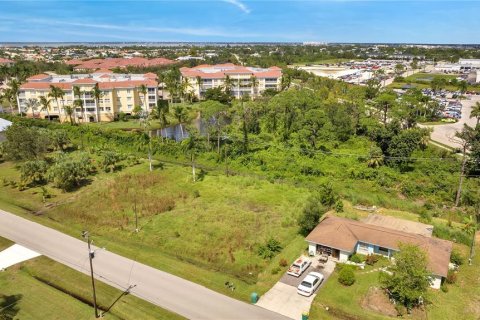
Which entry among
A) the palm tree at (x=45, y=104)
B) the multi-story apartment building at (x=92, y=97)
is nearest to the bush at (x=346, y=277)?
the multi-story apartment building at (x=92, y=97)

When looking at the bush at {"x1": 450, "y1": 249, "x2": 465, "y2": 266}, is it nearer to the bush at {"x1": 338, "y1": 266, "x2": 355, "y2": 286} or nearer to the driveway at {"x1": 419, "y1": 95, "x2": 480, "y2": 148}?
the bush at {"x1": 338, "y1": 266, "x2": 355, "y2": 286}

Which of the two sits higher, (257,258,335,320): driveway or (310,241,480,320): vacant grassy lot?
(310,241,480,320): vacant grassy lot

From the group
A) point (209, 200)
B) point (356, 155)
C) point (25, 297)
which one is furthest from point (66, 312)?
point (356, 155)

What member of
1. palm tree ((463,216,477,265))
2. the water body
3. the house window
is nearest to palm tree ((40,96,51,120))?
the water body

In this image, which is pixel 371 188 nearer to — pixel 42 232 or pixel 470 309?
pixel 470 309

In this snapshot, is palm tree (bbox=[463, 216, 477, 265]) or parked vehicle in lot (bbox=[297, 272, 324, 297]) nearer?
parked vehicle in lot (bbox=[297, 272, 324, 297])

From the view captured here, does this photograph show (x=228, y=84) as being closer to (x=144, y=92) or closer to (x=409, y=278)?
(x=144, y=92)
